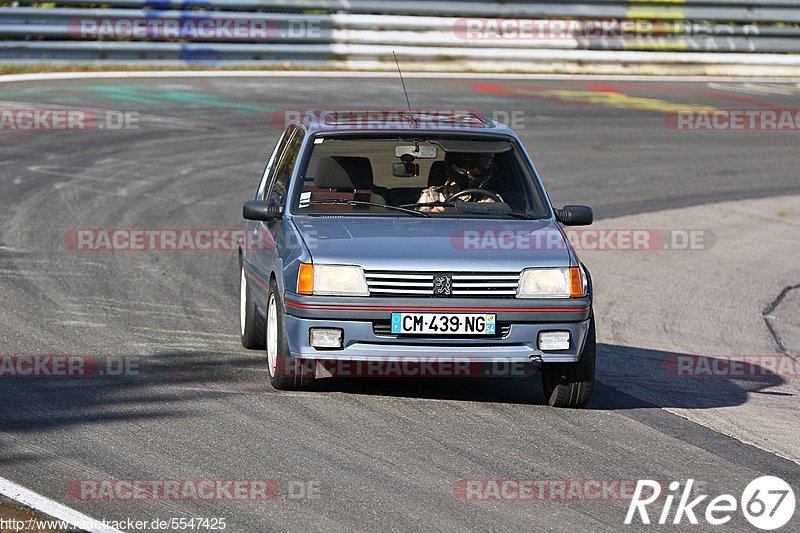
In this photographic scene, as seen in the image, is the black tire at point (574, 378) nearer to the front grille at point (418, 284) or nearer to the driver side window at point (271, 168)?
the front grille at point (418, 284)

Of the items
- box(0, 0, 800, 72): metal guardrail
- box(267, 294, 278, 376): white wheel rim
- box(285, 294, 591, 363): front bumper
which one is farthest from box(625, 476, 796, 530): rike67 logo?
box(0, 0, 800, 72): metal guardrail

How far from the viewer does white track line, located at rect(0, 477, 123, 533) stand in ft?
18.1

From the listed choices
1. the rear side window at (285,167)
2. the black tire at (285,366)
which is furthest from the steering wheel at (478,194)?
the black tire at (285,366)

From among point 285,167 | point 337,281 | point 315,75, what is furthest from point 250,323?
point 315,75

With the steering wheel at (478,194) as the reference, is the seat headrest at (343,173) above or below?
above

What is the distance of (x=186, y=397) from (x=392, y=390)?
1220 mm

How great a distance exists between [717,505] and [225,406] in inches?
113

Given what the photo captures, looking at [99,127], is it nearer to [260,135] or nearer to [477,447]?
[260,135]

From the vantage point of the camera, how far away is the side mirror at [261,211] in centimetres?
863

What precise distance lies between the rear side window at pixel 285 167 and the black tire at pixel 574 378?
84.6 inches

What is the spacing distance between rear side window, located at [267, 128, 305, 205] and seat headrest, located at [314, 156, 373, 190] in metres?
0.22

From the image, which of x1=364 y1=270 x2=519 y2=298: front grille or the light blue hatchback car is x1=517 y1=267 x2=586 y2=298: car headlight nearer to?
the light blue hatchback car

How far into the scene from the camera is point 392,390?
8297 mm

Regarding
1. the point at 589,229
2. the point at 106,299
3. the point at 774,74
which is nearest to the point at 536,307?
the point at 106,299
